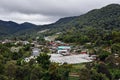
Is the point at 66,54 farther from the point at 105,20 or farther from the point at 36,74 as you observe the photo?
the point at 105,20

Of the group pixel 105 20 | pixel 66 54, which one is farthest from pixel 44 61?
pixel 105 20

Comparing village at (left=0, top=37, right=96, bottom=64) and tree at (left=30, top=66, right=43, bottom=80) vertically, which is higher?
tree at (left=30, top=66, right=43, bottom=80)

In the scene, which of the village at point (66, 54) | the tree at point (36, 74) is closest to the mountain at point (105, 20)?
the village at point (66, 54)

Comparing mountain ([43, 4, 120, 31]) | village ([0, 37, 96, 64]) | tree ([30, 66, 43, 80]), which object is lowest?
village ([0, 37, 96, 64])

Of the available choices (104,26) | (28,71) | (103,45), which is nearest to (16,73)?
(28,71)

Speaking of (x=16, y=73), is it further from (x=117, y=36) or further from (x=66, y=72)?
(x=117, y=36)

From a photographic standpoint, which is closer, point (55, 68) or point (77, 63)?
point (55, 68)

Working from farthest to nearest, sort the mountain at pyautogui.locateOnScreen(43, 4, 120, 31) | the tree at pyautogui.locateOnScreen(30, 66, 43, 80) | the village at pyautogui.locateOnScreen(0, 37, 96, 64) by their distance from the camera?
1. the mountain at pyautogui.locateOnScreen(43, 4, 120, 31)
2. the village at pyautogui.locateOnScreen(0, 37, 96, 64)
3. the tree at pyautogui.locateOnScreen(30, 66, 43, 80)

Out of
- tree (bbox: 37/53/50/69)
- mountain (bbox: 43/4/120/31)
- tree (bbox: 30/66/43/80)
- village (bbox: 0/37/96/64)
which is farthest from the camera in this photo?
mountain (bbox: 43/4/120/31)

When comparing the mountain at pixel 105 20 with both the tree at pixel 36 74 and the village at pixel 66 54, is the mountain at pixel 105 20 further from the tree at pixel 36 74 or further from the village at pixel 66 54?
the tree at pixel 36 74

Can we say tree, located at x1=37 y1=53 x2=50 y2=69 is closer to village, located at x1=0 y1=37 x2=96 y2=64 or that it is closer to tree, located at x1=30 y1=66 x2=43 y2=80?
tree, located at x1=30 y1=66 x2=43 y2=80

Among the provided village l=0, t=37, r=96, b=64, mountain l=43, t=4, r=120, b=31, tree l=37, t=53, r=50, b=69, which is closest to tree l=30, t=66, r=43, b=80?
tree l=37, t=53, r=50, b=69
